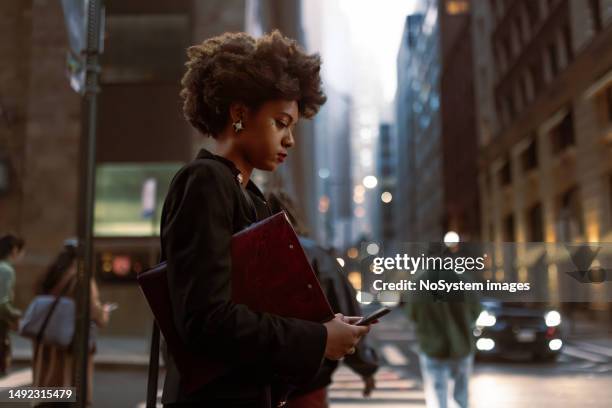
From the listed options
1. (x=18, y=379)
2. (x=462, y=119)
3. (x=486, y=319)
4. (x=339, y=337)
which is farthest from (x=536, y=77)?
(x=18, y=379)

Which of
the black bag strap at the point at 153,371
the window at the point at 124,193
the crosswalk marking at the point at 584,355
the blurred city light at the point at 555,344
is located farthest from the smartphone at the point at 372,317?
the window at the point at 124,193

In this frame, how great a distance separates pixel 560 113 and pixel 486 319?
1497 mm

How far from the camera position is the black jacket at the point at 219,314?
52.6 inches

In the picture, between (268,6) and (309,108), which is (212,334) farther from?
(268,6)

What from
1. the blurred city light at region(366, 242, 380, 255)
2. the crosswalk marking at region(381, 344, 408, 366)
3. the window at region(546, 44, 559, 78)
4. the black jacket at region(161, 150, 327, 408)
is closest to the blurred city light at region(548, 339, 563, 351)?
the blurred city light at region(366, 242, 380, 255)

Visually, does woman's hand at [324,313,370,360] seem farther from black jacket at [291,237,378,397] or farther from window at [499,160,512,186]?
window at [499,160,512,186]

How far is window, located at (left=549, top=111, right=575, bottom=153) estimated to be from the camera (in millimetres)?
4125

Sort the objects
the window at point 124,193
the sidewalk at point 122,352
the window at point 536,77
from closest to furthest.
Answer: the window at point 536,77 < the sidewalk at point 122,352 < the window at point 124,193

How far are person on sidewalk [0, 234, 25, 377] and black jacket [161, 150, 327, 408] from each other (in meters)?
2.57

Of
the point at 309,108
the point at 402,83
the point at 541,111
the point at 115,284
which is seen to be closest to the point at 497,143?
the point at 541,111

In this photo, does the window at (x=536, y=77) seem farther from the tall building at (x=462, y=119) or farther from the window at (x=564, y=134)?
the tall building at (x=462, y=119)

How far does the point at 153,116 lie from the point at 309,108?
38.6ft

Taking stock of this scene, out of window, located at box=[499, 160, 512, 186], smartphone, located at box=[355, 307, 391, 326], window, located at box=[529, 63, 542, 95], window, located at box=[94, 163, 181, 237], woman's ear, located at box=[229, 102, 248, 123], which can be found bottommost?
smartphone, located at box=[355, 307, 391, 326]

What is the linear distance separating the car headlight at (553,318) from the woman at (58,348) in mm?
2686
